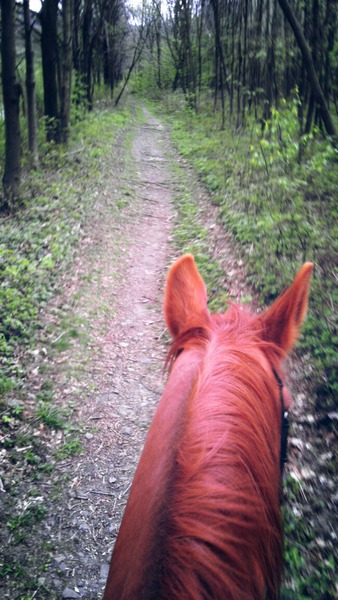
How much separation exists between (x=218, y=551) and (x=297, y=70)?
10946mm

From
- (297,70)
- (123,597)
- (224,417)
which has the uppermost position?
(297,70)

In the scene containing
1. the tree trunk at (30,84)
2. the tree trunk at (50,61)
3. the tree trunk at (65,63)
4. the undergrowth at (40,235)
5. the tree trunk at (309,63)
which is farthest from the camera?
the tree trunk at (65,63)

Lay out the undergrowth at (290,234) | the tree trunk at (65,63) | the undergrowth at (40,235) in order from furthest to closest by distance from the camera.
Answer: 1. the tree trunk at (65,63)
2. the undergrowth at (40,235)
3. the undergrowth at (290,234)

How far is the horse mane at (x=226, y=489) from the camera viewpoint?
3.40ft

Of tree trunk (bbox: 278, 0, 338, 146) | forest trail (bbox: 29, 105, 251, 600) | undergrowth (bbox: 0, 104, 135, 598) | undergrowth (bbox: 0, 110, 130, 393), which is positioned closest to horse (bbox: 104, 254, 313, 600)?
forest trail (bbox: 29, 105, 251, 600)

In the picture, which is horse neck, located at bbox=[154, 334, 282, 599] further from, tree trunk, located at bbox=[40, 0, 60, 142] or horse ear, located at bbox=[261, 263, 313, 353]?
tree trunk, located at bbox=[40, 0, 60, 142]

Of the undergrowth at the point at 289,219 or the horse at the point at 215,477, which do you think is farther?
the undergrowth at the point at 289,219

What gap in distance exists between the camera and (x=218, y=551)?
1073mm

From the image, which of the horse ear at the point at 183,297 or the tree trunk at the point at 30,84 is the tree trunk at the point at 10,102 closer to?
the tree trunk at the point at 30,84

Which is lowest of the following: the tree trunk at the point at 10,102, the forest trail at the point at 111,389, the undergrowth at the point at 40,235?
the forest trail at the point at 111,389

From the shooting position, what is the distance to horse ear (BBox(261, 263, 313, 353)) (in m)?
1.79

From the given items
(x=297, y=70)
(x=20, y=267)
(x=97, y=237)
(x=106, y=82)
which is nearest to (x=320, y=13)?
(x=297, y=70)

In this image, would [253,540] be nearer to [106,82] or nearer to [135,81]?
[106,82]

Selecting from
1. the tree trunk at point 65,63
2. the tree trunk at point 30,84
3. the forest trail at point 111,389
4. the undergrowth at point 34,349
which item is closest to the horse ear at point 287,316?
the forest trail at point 111,389
